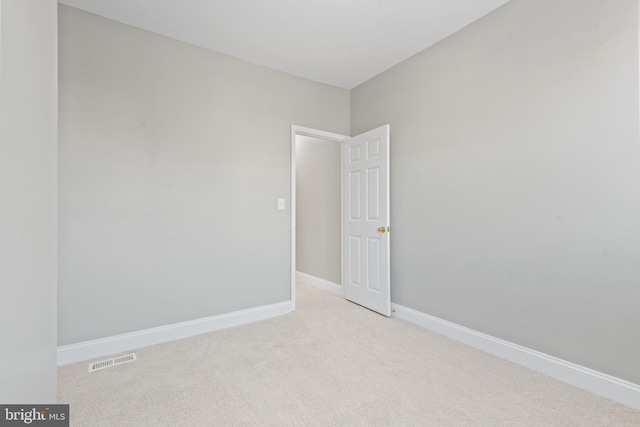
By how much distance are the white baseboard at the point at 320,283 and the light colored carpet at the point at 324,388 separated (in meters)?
1.34

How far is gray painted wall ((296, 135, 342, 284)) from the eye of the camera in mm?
3967

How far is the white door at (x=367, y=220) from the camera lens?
307 centimetres

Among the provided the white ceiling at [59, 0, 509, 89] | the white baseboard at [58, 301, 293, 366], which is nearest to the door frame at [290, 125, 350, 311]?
the white baseboard at [58, 301, 293, 366]

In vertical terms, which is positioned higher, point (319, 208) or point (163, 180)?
point (163, 180)

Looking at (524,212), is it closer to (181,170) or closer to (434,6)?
(434,6)

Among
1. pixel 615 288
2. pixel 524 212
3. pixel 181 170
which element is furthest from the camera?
pixel 181 170

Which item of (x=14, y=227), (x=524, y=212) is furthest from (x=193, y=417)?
(x=524, y=212)

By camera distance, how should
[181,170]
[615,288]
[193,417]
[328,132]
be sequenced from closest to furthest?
1. [193,417]
2. [615,288]
3. [181,170]
4. [328,132]

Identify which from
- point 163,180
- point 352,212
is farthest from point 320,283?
point 163,180

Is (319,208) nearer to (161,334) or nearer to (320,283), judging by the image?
(320,283)

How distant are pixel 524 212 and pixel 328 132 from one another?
7.26ft

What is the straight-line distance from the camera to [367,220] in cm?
330

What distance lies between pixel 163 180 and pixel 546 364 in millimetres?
3266

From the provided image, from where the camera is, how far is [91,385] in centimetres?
184
